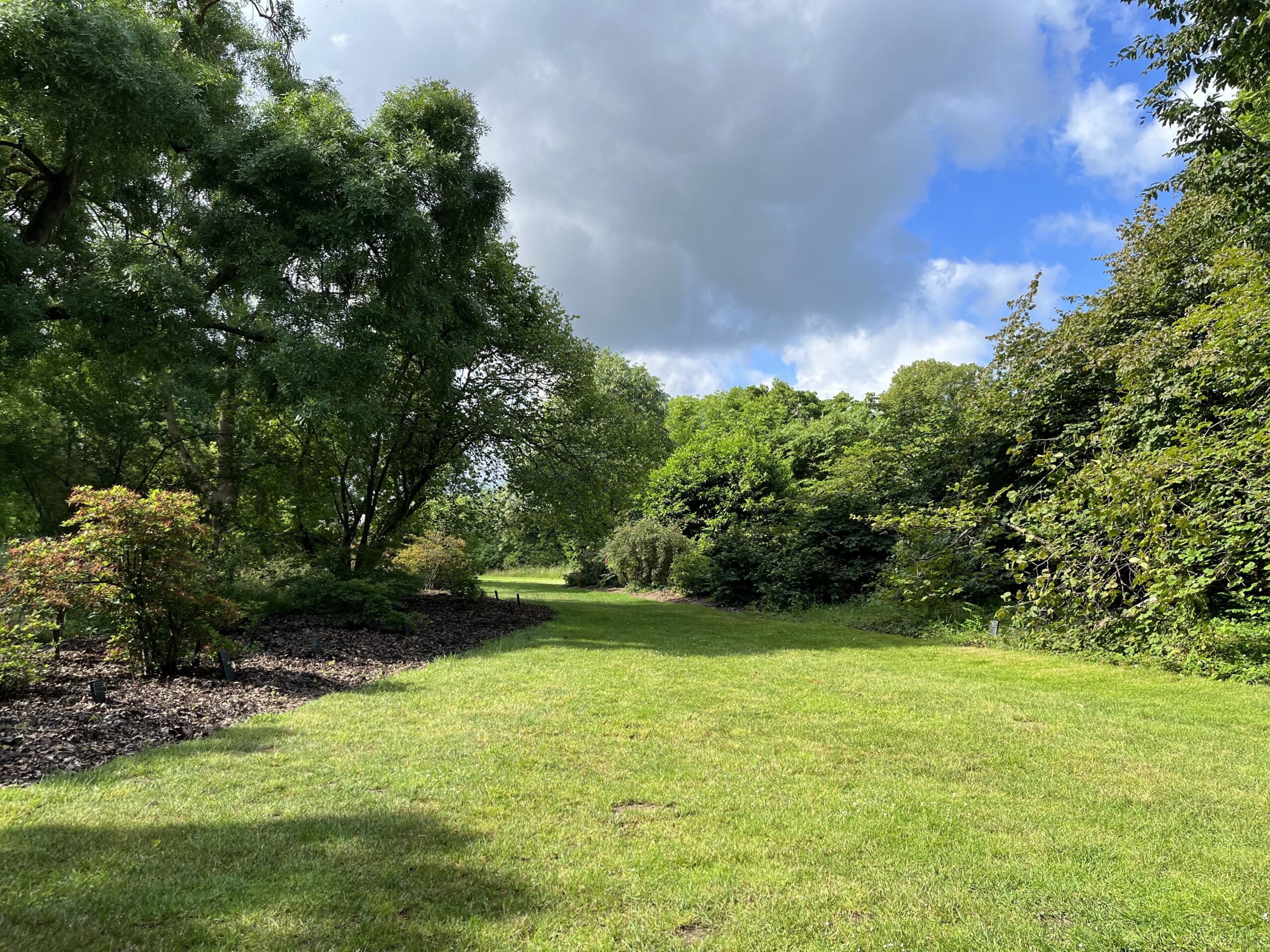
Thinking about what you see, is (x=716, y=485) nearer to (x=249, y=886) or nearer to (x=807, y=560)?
(x=807, y=560)

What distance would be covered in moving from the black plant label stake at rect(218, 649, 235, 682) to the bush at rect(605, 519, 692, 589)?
16037 mm

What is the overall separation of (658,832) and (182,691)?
17.0ft

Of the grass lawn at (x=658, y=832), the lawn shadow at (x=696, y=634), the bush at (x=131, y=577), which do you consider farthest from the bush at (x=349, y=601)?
the grass lawn at (x=658, y=832)

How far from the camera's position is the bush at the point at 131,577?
5.65 m

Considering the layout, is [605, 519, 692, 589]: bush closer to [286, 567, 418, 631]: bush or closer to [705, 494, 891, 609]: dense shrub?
[705, 494, 891, 609]: dense shrub

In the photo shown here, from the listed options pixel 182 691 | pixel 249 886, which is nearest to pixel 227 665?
pixel 182 691

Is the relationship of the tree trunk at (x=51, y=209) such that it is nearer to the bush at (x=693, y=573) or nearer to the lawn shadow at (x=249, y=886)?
the lawn shadow at (x=249, y=886)

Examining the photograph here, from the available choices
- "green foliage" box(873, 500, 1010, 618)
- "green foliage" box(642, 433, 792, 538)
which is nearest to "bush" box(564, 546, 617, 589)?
"green foliage" box(642, 433, 792, 538)

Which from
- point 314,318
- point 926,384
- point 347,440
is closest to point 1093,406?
point 314,318

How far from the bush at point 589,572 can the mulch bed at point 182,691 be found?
1653cm

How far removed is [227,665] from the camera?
253 inches

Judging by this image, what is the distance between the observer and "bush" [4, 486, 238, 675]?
5648mm

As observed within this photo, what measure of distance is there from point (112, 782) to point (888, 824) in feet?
15.4

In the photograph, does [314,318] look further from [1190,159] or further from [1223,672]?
[1223,672]
